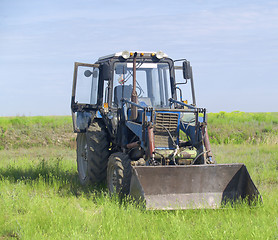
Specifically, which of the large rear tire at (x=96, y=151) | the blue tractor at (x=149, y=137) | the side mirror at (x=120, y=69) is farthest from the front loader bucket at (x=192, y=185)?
the side mirror at (x=120, y=69)

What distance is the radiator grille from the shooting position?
7.46 meters

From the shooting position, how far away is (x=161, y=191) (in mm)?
6539

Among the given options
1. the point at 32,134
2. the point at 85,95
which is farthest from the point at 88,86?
the point at 32,134

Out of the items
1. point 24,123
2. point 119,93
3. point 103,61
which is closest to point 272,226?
point 119,93

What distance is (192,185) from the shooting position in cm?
663

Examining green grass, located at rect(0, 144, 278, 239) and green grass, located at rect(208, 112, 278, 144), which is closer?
green grass, located at rect(0, 144, 278, 239)

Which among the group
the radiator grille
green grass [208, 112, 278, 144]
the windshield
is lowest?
green grass [208, 112, 278, 144]

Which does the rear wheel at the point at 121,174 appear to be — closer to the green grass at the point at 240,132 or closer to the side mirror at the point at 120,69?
the side mirror at the point at 120,69

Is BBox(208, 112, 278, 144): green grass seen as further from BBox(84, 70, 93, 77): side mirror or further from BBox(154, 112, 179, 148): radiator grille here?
BBox(154, 112, 179, 148): radiator grille

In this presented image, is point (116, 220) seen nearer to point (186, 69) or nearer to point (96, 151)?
point (96, 151)

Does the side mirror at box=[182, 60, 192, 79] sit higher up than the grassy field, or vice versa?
the side mirror at box=[182, 60, 192, 79]

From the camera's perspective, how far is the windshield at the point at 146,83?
27.5 ft

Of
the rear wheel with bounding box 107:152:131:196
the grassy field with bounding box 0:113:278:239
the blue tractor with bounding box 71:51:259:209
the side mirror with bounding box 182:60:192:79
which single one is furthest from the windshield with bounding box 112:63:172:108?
the grassy field with bounding box 0:113:278:239

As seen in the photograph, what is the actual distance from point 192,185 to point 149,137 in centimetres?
101
